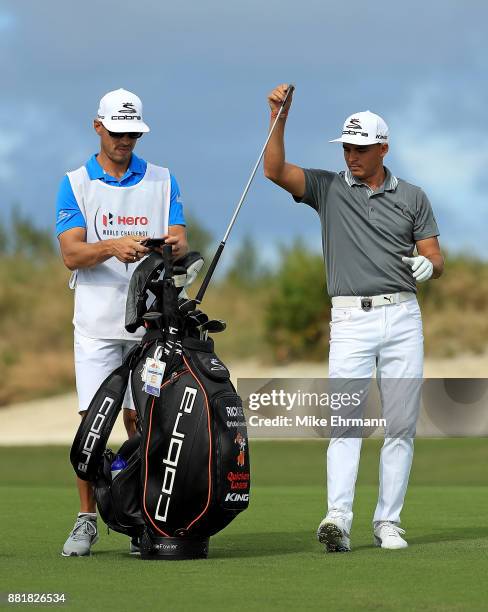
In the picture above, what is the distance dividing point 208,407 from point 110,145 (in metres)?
1.67

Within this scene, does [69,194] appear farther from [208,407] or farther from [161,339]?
[208,407]

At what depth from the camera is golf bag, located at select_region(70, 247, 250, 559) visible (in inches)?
280

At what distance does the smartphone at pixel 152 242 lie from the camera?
7.53 m

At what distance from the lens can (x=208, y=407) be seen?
281 inches

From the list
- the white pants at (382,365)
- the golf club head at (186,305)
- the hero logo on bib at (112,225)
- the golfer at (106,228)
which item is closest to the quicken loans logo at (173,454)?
the golf club head at (186,305)

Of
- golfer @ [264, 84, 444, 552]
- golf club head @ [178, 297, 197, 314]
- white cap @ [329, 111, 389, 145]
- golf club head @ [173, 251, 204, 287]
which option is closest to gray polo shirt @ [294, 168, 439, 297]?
golfer @ [264, 84, 444, 552]

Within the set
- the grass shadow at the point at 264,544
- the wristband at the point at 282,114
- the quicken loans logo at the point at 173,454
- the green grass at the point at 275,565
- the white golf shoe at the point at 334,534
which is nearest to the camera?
the green grass at the point at 275,565

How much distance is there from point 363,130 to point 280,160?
0.50 meters

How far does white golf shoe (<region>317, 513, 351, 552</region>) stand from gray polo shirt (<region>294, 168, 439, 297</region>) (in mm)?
1275

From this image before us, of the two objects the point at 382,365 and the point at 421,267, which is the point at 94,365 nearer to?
the point at 382,365

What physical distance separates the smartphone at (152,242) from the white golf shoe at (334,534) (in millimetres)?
1734

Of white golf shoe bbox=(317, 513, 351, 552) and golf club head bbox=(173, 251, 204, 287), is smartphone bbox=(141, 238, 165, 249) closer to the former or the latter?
golf club head bbox=(173, 251, 204, 287)

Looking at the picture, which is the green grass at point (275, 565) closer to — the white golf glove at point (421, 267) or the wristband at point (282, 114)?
the white golf glove at point (421, 267)

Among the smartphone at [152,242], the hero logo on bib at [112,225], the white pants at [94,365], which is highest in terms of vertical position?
the hero logo on bib at [112,225]
